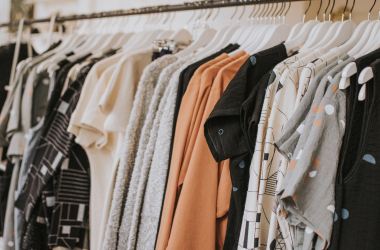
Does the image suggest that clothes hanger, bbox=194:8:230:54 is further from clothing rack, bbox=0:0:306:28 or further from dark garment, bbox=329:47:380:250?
dark garment, bbox=329:47:380:250

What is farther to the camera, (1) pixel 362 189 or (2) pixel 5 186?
(2) pixel 5 186

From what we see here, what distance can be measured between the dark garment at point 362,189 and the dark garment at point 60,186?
2.22ft

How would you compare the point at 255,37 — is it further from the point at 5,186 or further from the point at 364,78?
the point at 5,186

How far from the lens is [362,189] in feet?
2.22

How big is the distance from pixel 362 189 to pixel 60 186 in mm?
741

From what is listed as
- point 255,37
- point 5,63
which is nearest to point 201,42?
point 255,37

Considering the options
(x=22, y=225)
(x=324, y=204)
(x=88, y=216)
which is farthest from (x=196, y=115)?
(x=22, y=225)

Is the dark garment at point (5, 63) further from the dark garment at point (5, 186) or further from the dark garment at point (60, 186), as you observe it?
the dark garment at point (60, 186)

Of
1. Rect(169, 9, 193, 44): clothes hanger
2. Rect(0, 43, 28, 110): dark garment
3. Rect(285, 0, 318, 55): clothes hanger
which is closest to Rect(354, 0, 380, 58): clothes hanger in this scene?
Rect(285, 0, 318, 55): clothes hanger

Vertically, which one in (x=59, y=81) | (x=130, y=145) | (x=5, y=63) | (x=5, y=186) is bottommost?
(x=5, y=186)

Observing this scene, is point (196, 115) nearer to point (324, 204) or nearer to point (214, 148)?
point (214, 148)

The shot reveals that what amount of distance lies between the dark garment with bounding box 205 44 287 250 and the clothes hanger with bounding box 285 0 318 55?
13cm

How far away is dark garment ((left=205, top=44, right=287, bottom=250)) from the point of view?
81 cm

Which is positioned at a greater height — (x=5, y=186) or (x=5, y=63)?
(x=5, y=63)
